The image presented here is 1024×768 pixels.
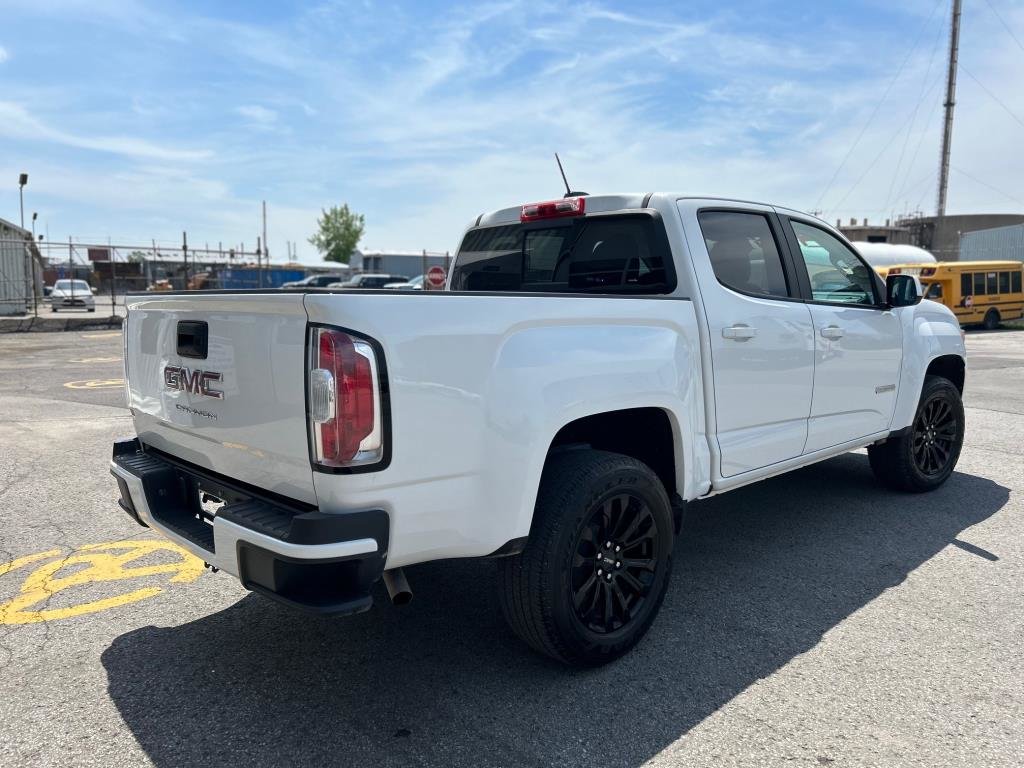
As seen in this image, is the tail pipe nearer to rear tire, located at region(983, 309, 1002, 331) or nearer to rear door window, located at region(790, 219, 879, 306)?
rear door window, located at region(790, 219, 879, 306)

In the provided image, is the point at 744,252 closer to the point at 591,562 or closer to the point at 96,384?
the point at 591,562

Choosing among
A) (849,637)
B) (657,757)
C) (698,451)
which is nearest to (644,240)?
(698,451)

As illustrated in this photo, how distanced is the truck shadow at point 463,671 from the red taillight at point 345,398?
3.32 ft

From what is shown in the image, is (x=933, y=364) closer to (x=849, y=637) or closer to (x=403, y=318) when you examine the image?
(x=849, y=637)

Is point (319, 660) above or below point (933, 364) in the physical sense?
below

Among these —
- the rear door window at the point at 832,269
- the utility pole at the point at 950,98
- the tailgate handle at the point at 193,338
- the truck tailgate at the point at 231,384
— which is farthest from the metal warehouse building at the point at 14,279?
the utility pole at the point at 950,98

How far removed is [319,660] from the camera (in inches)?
122

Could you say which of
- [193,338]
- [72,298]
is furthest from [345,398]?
[72,298]

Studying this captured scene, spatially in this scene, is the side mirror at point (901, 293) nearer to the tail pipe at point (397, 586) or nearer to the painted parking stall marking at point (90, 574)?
the tail pipe at point (397, 586)

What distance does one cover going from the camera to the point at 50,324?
21.3 m

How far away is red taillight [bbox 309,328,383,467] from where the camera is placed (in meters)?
2.29

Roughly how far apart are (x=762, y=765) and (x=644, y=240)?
2.28 meters

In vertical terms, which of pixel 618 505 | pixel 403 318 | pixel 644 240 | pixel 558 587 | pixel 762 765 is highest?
pixel 644 240

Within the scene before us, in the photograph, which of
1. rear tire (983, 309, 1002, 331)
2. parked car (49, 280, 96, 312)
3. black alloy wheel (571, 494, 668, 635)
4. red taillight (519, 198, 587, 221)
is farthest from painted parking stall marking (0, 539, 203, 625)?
parked car (49, 280, 96, 312)
